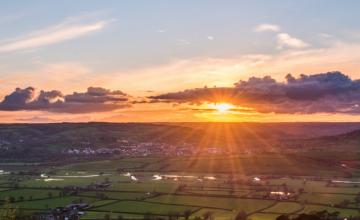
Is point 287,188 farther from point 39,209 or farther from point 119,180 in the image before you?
point 39,209

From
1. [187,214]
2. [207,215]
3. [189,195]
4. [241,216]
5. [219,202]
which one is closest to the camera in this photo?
[241,216]

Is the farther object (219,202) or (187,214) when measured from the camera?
(219,202)

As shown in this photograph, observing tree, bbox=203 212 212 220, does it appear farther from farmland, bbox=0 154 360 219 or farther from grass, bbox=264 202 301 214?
grass, bbox=264 202 301 214

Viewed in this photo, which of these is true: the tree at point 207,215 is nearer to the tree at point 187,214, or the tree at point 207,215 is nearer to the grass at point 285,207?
the tree at point 187,214

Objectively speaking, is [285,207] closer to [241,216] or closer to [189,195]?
[241,216]

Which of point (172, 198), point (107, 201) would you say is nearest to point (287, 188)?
point (172, 198)

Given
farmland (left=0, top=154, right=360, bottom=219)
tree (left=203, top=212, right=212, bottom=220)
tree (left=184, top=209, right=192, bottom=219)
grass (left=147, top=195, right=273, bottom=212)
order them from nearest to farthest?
tree (left=203, top=212, right=212, bottom=220), tree (left=184, top=209, right=192, bottom=219), farmland (left=0, top=154, right=360, bottom=219), grass (left=147, top=195, right=273, bottom=212)

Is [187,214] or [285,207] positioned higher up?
[187,214]

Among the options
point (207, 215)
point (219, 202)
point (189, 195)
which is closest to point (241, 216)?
point (207, 215)

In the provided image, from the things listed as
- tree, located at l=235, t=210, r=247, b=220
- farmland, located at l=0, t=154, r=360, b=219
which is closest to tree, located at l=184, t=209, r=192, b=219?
farmland, located at l=0, t=154, r=360, b=219

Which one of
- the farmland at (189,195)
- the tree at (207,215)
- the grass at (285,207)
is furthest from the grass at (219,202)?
the tree at (207,215)

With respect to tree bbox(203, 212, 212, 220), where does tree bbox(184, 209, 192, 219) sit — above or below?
below
